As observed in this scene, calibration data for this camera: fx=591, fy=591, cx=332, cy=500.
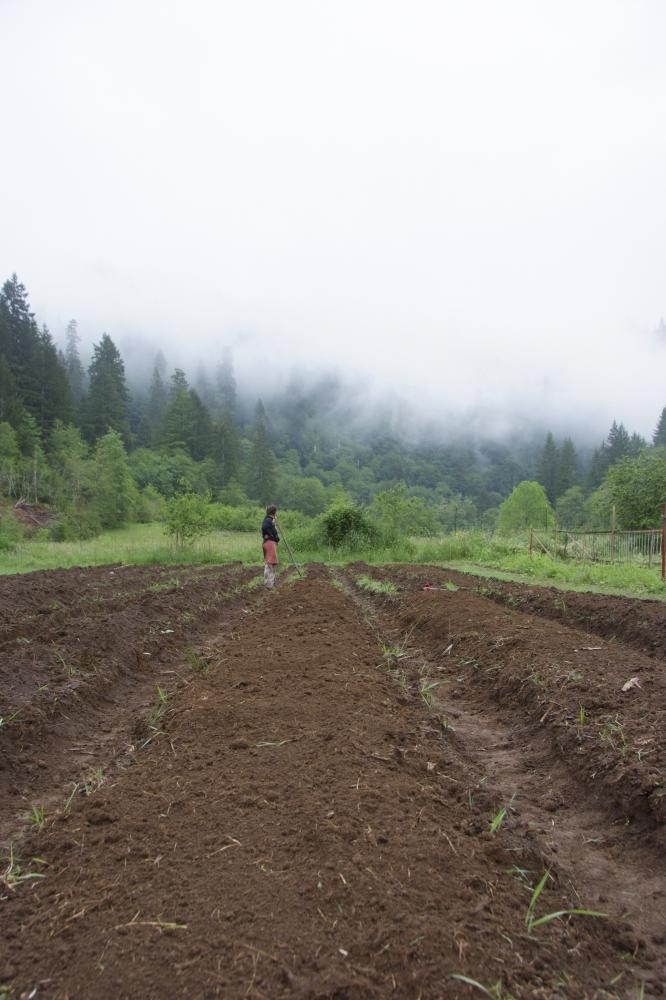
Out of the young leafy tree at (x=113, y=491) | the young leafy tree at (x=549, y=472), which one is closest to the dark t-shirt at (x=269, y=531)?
the young leafy tree at (x=113, y=491)

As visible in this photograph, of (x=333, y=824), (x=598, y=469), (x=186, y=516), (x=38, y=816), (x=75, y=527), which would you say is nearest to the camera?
(x=333, y=824)

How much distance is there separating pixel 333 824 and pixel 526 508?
80.8 meters

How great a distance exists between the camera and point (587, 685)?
569cm

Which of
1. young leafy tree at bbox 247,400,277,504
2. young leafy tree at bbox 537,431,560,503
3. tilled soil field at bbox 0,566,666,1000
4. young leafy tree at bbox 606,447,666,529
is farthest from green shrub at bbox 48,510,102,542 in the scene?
young leafy tree at bbox 537,431,560,503

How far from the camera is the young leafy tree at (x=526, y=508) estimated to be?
254 feet

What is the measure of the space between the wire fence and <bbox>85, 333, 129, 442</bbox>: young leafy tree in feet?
186

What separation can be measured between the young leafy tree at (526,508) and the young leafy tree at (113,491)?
46664mm

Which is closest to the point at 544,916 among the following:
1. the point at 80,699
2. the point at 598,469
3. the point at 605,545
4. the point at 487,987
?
the point at 487,987

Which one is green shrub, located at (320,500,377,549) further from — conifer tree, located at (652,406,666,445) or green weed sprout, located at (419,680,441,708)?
conifer tree, located at (652,406,666,445)

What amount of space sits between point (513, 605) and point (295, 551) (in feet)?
64.1

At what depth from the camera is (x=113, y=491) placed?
53.7m

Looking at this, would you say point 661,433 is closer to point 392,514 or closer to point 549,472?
point 549,472

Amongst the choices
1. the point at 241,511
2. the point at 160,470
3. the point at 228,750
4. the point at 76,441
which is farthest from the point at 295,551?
the point at 160,470

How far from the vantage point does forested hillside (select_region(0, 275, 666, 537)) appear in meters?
49.1
